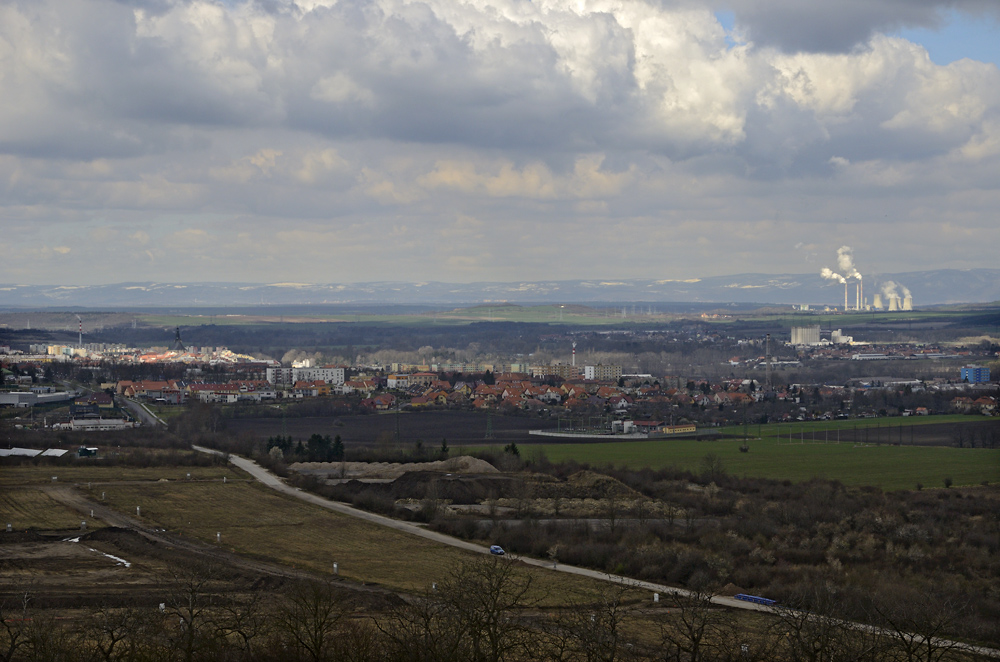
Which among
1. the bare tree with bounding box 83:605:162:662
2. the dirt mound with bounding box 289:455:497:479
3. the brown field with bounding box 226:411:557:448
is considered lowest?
the brown field with bounding box 226:411:557:448

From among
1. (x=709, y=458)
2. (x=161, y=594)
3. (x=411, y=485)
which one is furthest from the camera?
(x=709, y=458)

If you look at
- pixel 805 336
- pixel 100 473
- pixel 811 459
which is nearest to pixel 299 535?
pixel 100 473

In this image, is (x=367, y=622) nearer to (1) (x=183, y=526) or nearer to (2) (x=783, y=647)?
(2) (x=783, y=647)

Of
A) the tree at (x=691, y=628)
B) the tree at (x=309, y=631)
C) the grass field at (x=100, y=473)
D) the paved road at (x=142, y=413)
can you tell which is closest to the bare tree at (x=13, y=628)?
the tree at (x=309, y=631)

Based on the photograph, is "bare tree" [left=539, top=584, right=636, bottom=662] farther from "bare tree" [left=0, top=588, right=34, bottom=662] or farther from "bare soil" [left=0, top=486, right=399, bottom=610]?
"bare tree" [left=0, top=588, right=34, bottom=662]

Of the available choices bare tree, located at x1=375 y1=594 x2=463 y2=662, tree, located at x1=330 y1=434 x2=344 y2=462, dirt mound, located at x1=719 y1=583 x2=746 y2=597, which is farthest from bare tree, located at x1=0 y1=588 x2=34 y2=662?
tree, located at x1=330 y1=434 x2=344 y2=462

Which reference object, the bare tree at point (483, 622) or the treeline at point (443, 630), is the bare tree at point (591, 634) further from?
the bare tree at point (483, 622)

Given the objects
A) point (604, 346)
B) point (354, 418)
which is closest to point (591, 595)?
point (354, 418)

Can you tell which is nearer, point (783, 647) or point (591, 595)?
point (783, 647)
